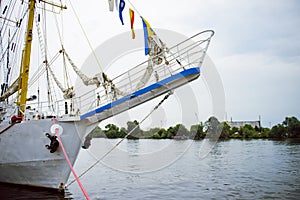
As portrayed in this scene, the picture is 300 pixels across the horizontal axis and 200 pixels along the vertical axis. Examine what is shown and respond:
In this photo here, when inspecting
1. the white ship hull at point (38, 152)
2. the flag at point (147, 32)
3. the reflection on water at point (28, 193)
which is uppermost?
the flag at point (147, 32)

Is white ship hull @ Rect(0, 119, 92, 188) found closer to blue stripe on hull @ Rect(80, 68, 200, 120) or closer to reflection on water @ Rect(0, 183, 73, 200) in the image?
reflection on water @ Rect(0, 183, 73, 200)

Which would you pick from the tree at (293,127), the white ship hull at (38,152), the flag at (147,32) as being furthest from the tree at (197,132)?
the tree at (293,127)

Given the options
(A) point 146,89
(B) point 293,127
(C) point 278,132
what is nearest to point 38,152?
(A) point 146,89

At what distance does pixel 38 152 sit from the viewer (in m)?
12.0

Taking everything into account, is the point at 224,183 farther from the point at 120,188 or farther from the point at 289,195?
the point at 120,188

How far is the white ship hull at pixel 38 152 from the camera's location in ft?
38.0

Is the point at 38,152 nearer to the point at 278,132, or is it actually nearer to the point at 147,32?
the point at 147,32

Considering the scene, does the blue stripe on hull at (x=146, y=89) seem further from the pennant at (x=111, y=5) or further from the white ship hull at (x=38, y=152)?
the pennant at (x=111, y=5)

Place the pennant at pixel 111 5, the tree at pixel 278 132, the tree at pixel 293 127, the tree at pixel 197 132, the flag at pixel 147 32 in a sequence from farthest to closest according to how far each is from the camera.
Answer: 1. the tree at pixel 278 132
2. the tree at pixel 293 127
3. the tree at pixel 197 132
4. the pennant at pixel 111 5
5. the flag at pixel 147 32

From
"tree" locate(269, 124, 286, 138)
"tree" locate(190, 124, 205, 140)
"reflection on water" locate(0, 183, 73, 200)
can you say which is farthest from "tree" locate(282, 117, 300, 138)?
"reflection on water" locate(0, 183, 73, 200)

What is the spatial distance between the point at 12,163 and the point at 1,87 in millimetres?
8170

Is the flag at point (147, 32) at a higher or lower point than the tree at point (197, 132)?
higher

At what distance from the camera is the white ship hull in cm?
1158

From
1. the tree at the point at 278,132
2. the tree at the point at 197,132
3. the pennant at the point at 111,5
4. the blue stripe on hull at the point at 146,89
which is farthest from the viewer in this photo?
the tree at the point at 278,132
